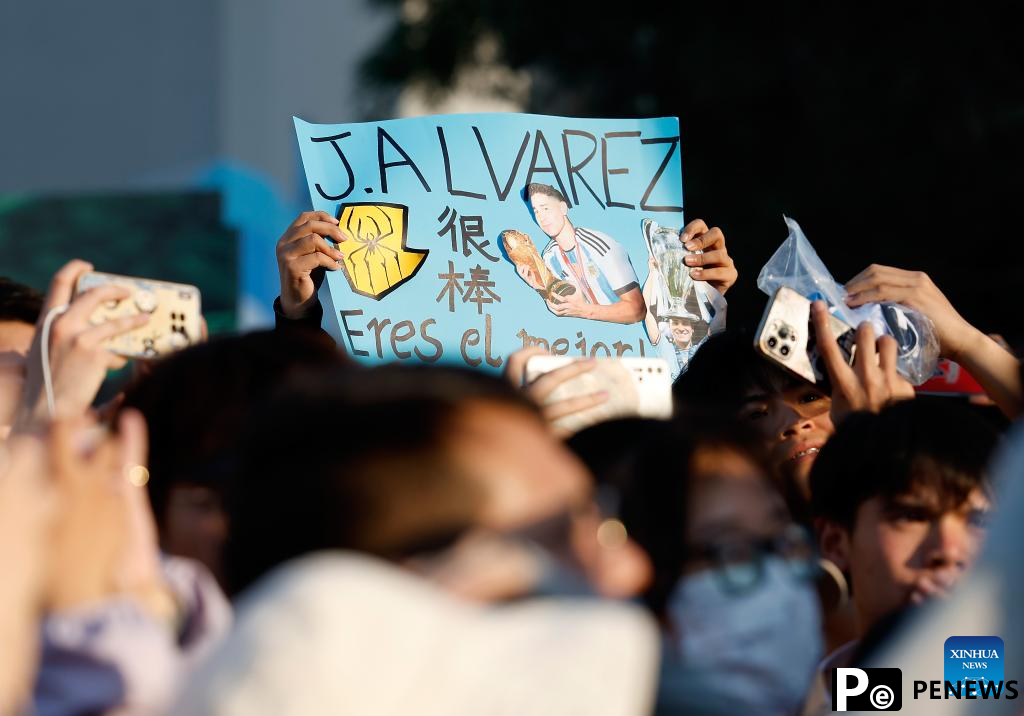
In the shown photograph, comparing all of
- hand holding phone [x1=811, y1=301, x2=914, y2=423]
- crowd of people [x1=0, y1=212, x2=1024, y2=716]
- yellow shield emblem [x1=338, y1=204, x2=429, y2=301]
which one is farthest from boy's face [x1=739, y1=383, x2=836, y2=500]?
yellow shield emblem [x1=338, y1=204, x2=429, y2=301]

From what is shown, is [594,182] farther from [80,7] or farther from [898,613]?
[80,7]

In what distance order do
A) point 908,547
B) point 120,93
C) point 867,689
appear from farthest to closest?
point 120,93
point 908,547
point 867,689

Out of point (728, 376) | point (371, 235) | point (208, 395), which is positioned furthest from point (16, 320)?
point (728, 376)

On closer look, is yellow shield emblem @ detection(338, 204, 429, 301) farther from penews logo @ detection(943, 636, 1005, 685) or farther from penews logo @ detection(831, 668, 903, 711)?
penews logo @ detection(943, 636, 1005, 685)

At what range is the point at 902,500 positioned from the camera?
2057mm

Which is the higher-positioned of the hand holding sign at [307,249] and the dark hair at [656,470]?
the hand holding sign at [307,249]

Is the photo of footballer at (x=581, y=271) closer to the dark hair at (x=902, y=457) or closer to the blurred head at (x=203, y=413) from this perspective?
the dark hair at (x=902, y=457)

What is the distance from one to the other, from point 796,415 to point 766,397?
61 millimetres

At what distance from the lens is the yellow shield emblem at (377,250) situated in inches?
99.0

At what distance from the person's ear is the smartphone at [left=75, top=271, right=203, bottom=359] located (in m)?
0.98

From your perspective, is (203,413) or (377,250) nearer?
(203,413)

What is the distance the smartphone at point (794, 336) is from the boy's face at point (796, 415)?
10 centimetres

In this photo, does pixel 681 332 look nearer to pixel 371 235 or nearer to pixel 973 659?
pixel 371 235

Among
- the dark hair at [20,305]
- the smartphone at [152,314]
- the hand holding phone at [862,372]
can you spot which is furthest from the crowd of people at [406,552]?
the dark hair at [20,305]
